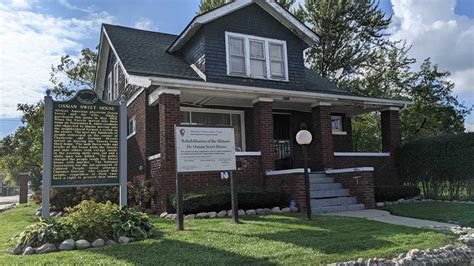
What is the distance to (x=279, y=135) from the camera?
16203 millimetres

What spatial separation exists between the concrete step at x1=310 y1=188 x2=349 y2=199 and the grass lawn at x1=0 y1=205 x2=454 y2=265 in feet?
10.1

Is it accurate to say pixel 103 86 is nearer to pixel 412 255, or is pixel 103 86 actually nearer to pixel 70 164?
pixel 70 164

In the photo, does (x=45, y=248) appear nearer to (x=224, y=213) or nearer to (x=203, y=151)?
(x=203, y=151)

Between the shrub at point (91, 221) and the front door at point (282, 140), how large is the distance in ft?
30.3

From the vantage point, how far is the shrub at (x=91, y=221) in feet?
23.4

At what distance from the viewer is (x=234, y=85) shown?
40.3 ft

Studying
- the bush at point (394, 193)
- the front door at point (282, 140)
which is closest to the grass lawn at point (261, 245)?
the bush at point (394, 193)

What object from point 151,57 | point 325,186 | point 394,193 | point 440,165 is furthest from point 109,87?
point 440,165

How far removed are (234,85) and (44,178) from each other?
6163 mm

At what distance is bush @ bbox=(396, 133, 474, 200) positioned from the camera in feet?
42.8

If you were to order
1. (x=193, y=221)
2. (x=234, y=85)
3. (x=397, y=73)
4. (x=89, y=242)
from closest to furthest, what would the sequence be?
1. (x=89, y=242)
2. (x=193, y=221)
3. (x=234, y=85)
4. (x=397, y=73)

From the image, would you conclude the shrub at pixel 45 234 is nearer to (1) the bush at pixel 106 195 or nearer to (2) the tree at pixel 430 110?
(1) the bush at pixel 106 195

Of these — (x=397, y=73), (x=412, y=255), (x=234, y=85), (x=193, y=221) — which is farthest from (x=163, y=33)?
(x=397, y=73)

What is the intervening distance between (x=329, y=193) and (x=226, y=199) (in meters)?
3.22
